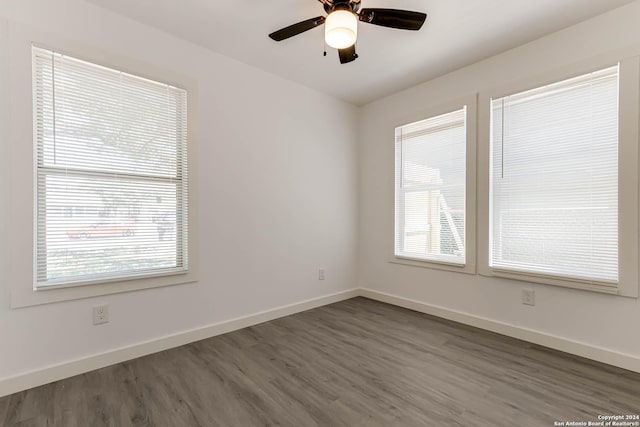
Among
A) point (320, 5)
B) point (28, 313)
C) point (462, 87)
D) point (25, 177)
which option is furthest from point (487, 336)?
point (25, 177)

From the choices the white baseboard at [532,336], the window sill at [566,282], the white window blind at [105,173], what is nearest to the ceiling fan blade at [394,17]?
the white window blind at [105,173]

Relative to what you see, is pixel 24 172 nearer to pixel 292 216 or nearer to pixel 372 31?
pixel 292 216

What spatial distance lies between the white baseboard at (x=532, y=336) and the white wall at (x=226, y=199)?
3.36ft

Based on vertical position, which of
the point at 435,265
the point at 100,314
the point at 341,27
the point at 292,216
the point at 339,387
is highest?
the point at 341,27

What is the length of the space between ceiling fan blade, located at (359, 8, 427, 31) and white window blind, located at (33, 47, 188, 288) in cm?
173

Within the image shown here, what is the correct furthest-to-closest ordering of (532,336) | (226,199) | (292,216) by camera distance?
(292,216) → (226,199) → (532,336)

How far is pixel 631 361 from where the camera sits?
213cm

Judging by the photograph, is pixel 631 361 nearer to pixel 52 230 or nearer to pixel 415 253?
pixel 415 253

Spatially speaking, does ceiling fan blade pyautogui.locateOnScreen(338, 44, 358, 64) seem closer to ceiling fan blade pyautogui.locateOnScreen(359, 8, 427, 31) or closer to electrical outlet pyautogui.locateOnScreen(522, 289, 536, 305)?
ceiling fan blade pyautogui.locateOnScreen(359, 8, 427, 31)

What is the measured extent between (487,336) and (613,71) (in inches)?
94.7

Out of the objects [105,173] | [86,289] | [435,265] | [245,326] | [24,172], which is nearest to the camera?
[24,172]

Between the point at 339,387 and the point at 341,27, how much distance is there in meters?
2.25

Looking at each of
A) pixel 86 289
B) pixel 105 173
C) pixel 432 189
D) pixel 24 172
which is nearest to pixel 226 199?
pixel 105 173

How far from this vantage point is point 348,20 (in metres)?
1.70
